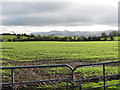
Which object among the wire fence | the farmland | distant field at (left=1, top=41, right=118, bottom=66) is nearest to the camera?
the wire fence

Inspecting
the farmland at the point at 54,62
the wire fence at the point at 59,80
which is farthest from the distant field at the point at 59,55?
the wire fence at the point at 59,80

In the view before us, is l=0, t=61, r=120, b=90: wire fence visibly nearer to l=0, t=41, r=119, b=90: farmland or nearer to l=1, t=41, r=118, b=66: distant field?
l=0, t=41, r=119, b=90: farmland

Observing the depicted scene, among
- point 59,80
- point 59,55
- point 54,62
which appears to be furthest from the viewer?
point 59,55

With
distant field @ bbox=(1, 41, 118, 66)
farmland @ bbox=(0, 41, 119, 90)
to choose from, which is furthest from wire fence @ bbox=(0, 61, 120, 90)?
distant field @ bbox=(1, 41, 118, 66)

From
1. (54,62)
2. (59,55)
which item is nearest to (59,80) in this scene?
(54,62)

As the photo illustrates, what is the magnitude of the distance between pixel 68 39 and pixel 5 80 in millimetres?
103127

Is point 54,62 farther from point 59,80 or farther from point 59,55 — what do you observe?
point 59,80

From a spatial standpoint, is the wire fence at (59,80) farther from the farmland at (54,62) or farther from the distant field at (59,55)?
the distant field at (59,55)

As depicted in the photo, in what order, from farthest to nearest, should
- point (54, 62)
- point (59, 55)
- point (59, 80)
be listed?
point (59, 55) < point (54, 62) < point (59, 80)

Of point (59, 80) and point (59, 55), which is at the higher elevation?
point (59, 80)

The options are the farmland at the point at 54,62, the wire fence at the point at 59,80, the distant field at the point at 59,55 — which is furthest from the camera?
the distant field at the point at 59,55

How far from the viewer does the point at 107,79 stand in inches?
413

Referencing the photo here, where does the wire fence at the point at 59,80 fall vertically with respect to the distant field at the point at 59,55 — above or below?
above

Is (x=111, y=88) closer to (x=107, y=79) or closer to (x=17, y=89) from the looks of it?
(x=107, y=79)
